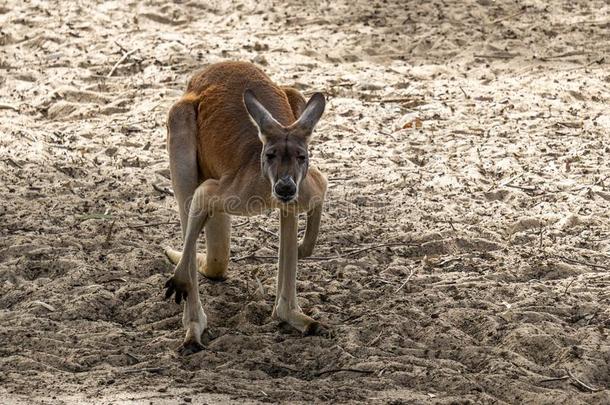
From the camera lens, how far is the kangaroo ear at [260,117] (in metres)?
5.91

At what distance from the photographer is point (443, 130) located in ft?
30.4

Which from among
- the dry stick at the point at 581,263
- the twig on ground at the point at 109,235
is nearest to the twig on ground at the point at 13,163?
the twig on ground at the point at 109,235

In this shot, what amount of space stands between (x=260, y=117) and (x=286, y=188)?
51 centimetres

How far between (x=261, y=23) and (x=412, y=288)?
17.5 ft

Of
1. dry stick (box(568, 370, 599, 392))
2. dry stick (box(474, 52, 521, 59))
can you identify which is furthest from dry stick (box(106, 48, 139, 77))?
dry stick (box(568, 370, 599, 392))

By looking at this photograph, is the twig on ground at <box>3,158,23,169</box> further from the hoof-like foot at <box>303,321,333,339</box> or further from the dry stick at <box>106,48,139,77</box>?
the hoof-like foot at <box>303,321,333,339</box>

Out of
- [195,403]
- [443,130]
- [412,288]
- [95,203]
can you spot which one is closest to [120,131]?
[95,203]

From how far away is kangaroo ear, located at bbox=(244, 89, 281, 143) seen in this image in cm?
591

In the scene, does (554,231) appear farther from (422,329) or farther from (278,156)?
(278,156)

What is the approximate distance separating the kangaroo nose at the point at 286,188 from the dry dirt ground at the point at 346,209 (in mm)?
898

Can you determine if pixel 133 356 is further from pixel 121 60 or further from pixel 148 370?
pixel 121 60

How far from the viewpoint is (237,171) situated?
615cm

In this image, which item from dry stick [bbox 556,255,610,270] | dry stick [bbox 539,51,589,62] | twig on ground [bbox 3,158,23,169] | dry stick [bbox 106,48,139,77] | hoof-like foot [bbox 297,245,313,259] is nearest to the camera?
hoof-like foot [bbox 297,245,313,259]

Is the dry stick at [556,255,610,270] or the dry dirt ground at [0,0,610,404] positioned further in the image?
the dry stick at [556,255,610,270]
